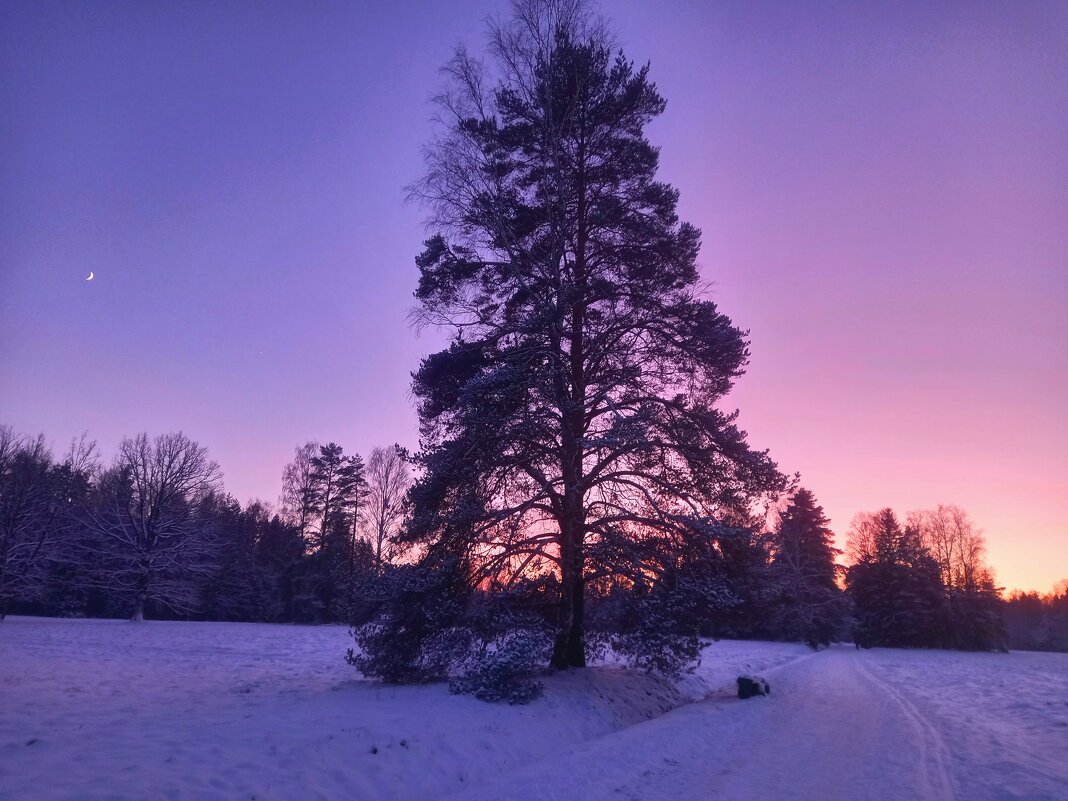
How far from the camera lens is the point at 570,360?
15523 mm

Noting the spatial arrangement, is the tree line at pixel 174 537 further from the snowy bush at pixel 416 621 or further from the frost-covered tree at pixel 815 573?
the frost-covered tree at pixel 815 573

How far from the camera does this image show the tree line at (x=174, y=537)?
115ft

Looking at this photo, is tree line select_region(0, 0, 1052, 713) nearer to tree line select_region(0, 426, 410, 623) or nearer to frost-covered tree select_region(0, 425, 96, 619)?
tree line select_region(0, 426, 410, 623)

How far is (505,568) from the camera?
14711mm

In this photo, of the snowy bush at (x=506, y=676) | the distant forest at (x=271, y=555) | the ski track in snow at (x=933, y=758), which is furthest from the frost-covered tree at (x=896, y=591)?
the snowy bush at (x=506, y=676)

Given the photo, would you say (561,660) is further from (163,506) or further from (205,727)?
(163,506)

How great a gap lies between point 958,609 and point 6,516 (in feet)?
222

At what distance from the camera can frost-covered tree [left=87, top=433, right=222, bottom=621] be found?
39344 mm

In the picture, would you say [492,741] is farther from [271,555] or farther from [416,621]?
[271,555]

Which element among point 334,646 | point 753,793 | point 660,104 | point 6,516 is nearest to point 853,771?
point 753,793

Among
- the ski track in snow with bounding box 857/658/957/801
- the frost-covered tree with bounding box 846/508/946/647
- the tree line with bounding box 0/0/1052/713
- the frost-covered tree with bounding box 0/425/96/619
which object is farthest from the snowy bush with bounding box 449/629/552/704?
the frost-covered tree with bounding box 846/508/946/647

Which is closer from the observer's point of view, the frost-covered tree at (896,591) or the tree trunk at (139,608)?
the tree trunk at (139,608)

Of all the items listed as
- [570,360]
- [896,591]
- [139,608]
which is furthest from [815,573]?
[139,608]

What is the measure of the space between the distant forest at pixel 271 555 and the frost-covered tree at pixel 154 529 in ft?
0.30
